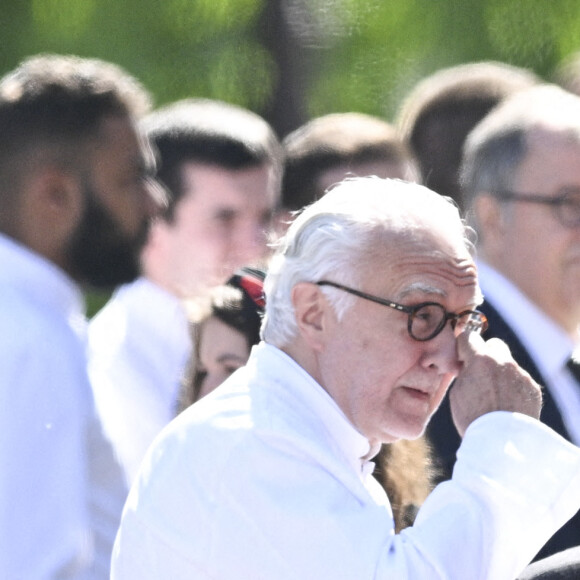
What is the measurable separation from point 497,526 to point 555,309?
136 cm

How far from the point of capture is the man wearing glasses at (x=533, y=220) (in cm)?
346

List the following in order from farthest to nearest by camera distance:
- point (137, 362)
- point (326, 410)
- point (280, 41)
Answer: point (280, 41), point (137, 362), point (326, 410)

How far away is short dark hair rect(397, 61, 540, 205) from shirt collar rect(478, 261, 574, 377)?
3.05 ft

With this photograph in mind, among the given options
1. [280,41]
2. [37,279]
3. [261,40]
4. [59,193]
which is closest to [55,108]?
[59,193]

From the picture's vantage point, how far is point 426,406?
8.56 ft

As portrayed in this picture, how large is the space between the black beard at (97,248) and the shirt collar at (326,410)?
1.09m

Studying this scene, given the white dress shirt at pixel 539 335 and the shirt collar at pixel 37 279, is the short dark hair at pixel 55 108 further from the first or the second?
the white dress shirt at pixel 539 335

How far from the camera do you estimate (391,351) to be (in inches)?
101

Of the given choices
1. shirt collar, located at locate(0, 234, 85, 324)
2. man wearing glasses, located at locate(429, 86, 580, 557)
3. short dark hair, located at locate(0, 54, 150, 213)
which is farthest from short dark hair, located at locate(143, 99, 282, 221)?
shirt collar, located at locate(0, 234, 85, 324)

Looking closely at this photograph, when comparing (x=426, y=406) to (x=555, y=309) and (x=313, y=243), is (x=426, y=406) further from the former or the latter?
(x=555, y=309)

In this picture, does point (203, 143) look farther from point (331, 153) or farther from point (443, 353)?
point (443, 353)

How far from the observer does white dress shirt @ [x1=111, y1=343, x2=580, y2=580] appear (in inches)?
89.7

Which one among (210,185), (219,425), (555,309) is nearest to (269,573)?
(219,425)

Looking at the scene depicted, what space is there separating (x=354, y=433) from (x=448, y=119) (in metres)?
2.28
